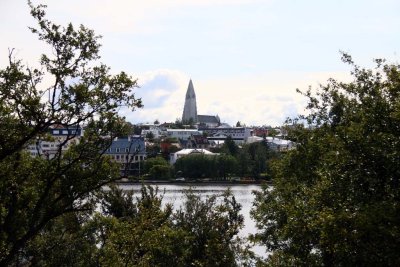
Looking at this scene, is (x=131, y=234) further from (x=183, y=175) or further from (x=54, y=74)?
(x=183, y=175)

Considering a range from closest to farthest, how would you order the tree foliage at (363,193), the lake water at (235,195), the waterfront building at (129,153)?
the tree foliage at (363,193), the waterfront building at (129,153), the lake water at (235,195)

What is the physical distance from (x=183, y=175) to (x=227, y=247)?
286ft

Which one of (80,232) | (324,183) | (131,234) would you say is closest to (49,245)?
(80,232)

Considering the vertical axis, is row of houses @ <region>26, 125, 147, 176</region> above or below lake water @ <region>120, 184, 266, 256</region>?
above

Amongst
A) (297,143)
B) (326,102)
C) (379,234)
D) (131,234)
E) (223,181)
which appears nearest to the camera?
(379,234)

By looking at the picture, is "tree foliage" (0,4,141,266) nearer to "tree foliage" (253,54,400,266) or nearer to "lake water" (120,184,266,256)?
"tree foliage" (253,54,400,266)

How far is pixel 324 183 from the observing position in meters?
10.7

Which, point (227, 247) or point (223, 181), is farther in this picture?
point (223, 181)

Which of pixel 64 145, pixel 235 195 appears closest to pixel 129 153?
pixel 64 145

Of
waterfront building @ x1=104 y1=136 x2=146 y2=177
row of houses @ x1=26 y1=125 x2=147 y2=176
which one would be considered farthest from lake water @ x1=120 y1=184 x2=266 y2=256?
row of houses @ x1=26 y1=125 x2=147 y2=176

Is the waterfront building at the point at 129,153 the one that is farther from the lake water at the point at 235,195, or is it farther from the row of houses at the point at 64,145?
the lake water at the point at 235,195

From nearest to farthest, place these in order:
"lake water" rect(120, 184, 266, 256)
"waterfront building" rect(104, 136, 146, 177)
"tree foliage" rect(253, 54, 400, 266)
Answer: "tree foliage" rect(253, 54, 400, 266), "waterfront building" rect(104, 136, 146, 177), "lake water" rect(120, 184, 266, 256)

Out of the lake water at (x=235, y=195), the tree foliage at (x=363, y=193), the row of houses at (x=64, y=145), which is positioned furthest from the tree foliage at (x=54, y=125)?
the lake water at (x=235, y=195)

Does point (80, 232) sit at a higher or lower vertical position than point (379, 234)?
lower
